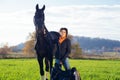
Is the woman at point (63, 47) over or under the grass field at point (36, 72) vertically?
over

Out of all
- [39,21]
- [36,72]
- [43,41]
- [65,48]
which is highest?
[39,21]

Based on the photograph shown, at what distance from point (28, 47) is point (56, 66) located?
106m

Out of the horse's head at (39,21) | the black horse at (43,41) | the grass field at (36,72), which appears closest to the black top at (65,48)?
the black horse at (43,41)

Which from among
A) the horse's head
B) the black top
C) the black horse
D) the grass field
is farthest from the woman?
the grass field

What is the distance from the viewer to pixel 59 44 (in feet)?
39.8

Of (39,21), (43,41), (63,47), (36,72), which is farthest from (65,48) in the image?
(36,72)

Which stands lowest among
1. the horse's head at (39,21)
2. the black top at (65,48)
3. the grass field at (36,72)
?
the grass field at (36,72)

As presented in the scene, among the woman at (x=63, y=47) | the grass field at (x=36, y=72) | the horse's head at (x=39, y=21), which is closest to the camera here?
the horse's head at (x=39, y=21)

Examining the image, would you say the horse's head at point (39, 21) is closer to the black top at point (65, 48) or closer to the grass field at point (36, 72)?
the black top at point (65, 48)

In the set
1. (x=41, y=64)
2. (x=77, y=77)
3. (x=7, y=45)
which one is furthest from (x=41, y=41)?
(x=7, y=45)

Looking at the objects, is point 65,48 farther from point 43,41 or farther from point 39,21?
point 39,21

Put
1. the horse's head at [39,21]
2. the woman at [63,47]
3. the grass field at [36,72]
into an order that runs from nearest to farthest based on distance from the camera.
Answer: the horse's head at [39,21], the woman at [63,47], the grass field at [36,72]

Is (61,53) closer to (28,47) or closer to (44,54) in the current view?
(44,54)

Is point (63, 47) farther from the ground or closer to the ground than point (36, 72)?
farther from the ground
